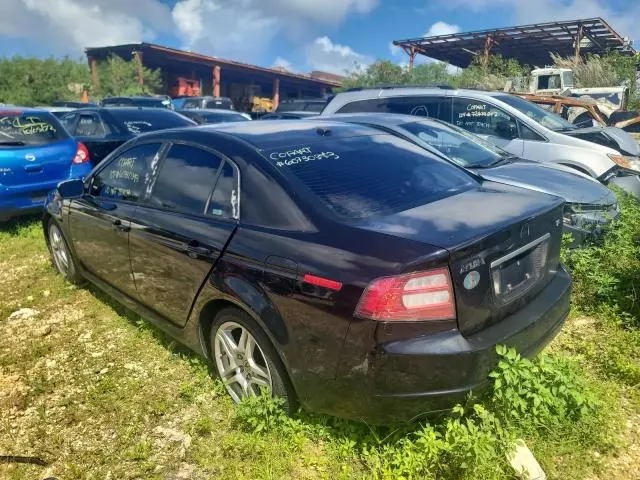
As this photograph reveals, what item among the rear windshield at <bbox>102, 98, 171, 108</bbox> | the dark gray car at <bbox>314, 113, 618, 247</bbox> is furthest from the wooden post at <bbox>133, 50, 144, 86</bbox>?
the dark gray car at <bbox>314, 113, 618, 247</bbox>

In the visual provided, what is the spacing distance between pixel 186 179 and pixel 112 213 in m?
0.90

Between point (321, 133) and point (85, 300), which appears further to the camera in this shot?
point (85, 300)

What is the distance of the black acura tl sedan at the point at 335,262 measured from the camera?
202cm

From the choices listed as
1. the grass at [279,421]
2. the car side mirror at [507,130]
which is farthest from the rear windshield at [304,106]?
the grass at [279,421]

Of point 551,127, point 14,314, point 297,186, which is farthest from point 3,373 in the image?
point 551,127

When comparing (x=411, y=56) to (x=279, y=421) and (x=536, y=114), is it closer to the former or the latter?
(x=536, y=114)

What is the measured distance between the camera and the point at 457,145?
201 inches

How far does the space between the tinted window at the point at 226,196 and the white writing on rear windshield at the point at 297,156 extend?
256 mm

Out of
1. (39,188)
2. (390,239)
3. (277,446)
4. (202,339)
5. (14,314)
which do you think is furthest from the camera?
(39,188)

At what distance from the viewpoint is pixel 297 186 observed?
8.07ft

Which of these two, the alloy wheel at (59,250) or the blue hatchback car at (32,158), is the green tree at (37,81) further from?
the alloy wheel at (59,250)

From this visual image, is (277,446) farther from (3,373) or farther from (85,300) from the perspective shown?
(85,300)

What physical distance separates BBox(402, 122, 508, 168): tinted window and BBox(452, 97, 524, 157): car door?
1368mm

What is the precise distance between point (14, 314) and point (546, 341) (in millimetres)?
4221
